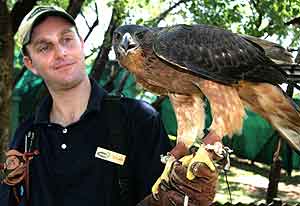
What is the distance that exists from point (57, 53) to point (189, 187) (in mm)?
1026

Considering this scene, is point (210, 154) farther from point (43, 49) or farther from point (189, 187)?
point (43, 49)

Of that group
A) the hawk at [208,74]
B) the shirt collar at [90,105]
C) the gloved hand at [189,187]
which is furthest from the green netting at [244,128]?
the gloved hand at [189,187]

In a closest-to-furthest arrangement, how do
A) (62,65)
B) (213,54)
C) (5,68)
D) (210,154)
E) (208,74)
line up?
(210,154) < (208,74) < (213,54) < (62,65) < (5,68)

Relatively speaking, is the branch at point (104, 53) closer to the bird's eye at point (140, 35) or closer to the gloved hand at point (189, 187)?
the bird's eye at point (140, 35)

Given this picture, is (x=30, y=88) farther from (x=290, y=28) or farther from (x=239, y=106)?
(x=239, y=106)

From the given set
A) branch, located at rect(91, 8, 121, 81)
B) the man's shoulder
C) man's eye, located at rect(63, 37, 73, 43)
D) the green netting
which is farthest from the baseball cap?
the green netting

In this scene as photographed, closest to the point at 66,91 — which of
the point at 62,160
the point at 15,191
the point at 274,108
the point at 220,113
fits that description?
the point at 62,160

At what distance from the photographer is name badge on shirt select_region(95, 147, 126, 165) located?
281 centimetres

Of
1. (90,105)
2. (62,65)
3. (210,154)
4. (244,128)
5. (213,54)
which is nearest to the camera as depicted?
(210,154)

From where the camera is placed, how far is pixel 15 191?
303 centimetres

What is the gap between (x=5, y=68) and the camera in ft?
20.7

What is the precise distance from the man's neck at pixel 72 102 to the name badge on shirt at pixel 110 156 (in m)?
0.28

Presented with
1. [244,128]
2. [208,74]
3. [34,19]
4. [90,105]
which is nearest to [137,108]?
[90,105]

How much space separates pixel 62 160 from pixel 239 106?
103cm
